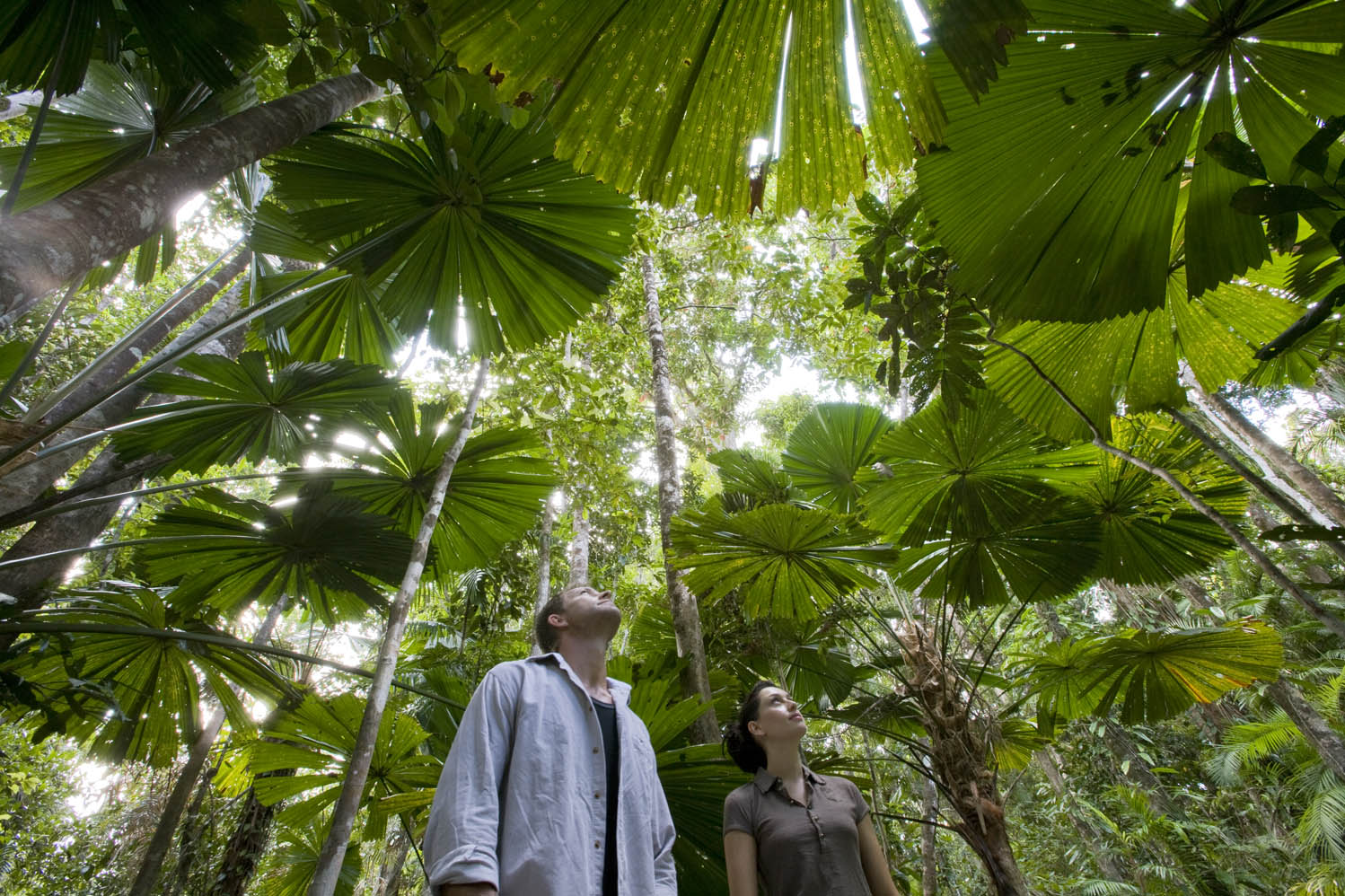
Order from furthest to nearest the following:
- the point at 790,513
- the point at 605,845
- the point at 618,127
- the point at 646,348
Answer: the point at 646,348, the point at 790,513, the point at 605,845, the point at 618,127

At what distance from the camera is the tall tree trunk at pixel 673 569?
10.3 feet

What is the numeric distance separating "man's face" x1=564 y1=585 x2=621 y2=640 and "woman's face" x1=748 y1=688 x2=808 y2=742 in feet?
2.44

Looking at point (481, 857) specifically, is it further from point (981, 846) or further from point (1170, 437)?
point (1170, 437)

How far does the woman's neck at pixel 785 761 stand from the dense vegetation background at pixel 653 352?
457 millimetres

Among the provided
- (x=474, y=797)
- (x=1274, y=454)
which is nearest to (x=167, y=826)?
(x=474, y=797)

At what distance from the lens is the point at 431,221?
101 inches

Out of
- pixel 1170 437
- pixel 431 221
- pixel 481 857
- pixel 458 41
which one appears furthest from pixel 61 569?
pixel 1170 437

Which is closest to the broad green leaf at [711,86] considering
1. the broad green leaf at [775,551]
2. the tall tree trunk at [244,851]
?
the broad green leaf at [775,551]

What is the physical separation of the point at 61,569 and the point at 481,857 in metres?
2.77

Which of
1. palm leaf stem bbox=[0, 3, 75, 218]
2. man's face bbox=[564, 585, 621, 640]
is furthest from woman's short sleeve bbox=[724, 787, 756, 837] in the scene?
palm leaf stem bbox=[0, 3, 75, 218]

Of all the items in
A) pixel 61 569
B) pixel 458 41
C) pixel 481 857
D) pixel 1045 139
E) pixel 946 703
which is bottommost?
pixel 481 857

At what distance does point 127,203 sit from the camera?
1381 millimetres

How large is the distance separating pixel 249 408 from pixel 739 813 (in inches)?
98.9

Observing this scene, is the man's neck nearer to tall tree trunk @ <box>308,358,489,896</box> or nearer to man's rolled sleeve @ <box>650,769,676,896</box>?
man's rolled sleeve @ <box>650,769,676,896</box>
